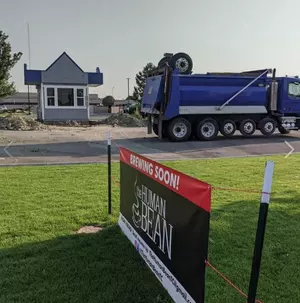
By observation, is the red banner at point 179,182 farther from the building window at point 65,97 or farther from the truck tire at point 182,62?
the building window at point 65,97

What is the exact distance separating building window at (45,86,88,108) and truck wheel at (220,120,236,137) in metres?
14.0

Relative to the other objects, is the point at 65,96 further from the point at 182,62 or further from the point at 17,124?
the point at 182,62

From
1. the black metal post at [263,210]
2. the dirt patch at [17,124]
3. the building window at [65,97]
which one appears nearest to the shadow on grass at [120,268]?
the black metal post at [263,210]

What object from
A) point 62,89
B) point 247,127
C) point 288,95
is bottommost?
point 247,127

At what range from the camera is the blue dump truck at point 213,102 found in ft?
54.9

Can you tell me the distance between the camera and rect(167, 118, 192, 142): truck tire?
16.9m

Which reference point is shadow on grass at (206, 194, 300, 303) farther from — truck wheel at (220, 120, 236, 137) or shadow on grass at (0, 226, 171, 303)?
truck wheel at (220, 120, 236, 137)

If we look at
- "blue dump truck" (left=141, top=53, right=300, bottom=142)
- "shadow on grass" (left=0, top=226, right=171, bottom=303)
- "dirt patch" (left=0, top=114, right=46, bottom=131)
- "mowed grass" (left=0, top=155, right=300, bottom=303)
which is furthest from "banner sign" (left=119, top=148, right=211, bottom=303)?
"dirt patch" (left=0, top=114, right=46, bottom=131)

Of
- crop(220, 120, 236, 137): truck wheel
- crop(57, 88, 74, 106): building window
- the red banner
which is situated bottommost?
crop(220, 120, 236, 137): truck wheel

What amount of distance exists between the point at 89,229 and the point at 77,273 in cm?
128

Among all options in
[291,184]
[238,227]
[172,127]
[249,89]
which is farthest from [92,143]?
[238,227]

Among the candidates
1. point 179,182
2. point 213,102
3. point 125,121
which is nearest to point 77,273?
point 179,182

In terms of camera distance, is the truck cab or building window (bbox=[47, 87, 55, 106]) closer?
the truck cab

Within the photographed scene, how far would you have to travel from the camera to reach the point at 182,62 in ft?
55.8
